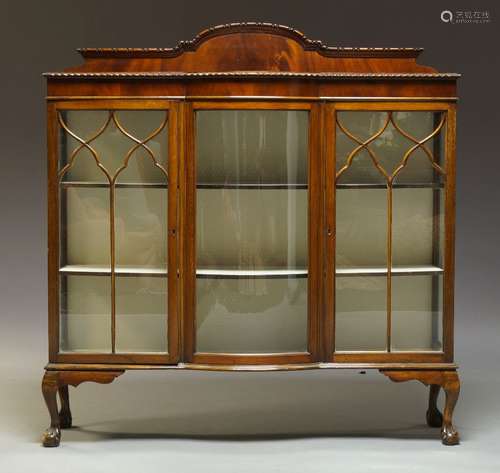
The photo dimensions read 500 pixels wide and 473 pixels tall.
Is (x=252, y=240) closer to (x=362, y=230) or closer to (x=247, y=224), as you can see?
(x=247, y=224)

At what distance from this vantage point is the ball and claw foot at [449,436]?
4.55 metres

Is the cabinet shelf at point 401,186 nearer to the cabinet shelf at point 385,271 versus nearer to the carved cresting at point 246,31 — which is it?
the cabinet shelf at point 385,271

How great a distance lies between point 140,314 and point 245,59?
1138 millimetres

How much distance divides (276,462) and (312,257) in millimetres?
839

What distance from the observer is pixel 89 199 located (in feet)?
15.1

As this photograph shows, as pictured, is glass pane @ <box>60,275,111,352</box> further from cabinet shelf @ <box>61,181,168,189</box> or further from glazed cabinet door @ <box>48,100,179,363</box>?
cabinet shelf @ <box>61,181,168,189</box>

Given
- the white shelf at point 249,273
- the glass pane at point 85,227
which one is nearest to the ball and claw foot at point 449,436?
the white shelf at point 249,273

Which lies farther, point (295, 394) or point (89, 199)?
point (295, 394)

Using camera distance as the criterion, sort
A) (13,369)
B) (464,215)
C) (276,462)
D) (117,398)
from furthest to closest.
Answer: (464,215) → (13,369) → (117,398) → (276,462)

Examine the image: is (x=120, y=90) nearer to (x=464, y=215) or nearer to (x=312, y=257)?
(x=312, y=257)

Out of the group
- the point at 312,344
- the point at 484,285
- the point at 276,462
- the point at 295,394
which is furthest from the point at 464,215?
the point at 276,462

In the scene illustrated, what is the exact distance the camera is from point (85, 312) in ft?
15.1

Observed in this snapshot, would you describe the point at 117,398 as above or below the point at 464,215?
below

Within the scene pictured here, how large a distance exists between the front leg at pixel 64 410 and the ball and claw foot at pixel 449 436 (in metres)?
1.61
